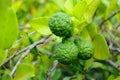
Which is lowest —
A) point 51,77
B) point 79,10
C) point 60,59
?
point 51,77

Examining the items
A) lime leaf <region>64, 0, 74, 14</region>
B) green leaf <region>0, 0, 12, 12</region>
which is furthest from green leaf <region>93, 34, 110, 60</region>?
green leaf <region>0, 0, 12, 12</region>

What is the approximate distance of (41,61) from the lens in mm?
1237

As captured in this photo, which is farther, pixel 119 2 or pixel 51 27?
pixel 119 2

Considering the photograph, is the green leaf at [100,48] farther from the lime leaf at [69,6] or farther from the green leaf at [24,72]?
the green leaf at [24,72]

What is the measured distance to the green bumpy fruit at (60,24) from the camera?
3.33 ft

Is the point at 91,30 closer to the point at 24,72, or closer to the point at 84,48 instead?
the point at 84,48

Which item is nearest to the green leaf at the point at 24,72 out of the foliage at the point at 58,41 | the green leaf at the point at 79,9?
the foliage at the point at 58,41

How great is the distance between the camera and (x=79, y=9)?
109 centimetres

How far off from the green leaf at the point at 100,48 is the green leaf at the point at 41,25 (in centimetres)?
16

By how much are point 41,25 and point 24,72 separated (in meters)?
0.20

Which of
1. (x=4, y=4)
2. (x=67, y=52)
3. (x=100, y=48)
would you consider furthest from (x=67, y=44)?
(x=4, y=4)

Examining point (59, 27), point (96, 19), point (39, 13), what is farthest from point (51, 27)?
point (39, 13)

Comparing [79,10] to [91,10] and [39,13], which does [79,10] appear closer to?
[91,10]

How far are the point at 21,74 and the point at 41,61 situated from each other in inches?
9.8
